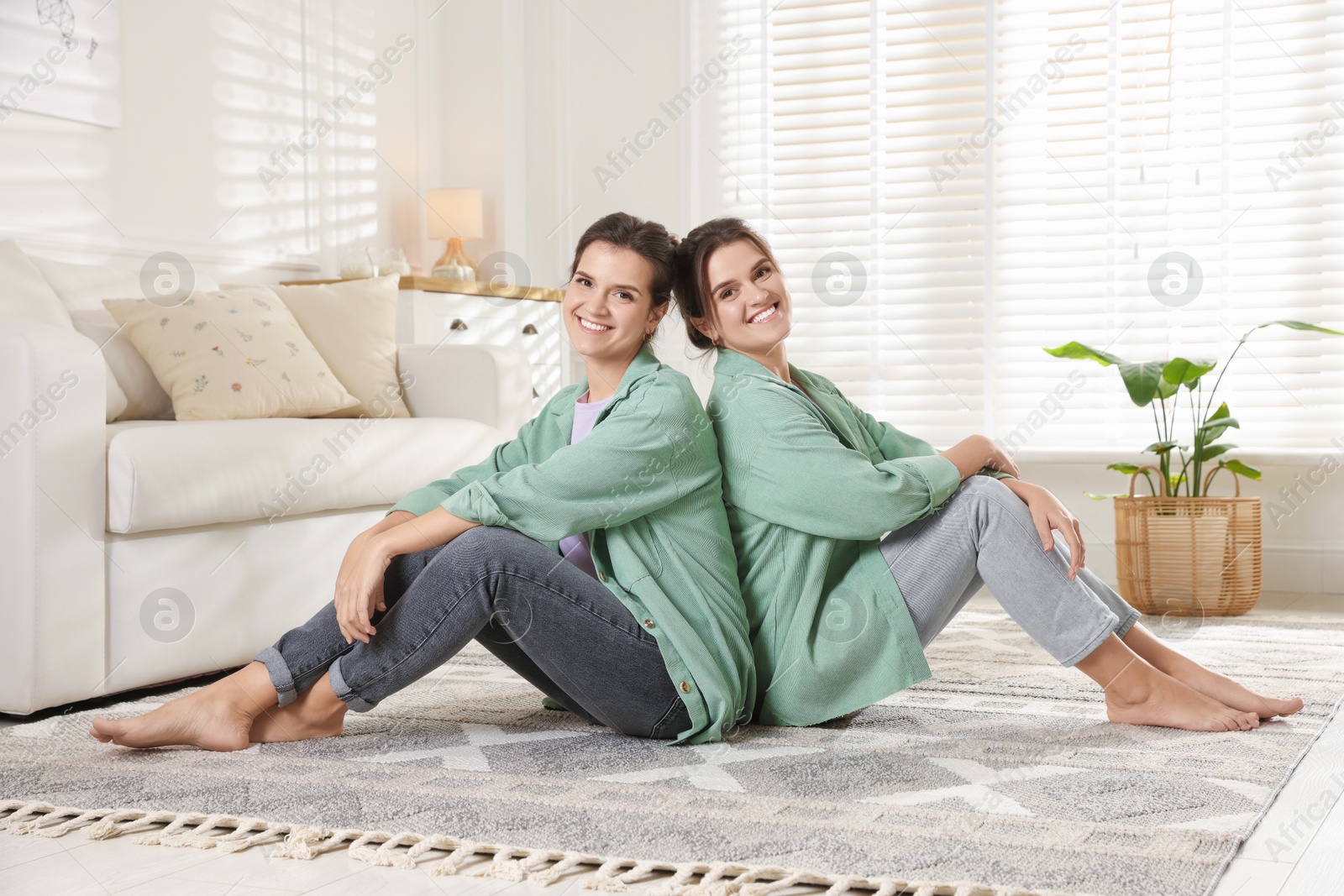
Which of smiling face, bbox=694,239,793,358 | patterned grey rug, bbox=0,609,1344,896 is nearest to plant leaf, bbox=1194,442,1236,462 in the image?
patterned grey rug, bbox=0,609,1344,896

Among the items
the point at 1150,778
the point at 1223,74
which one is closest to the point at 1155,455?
the point at 1223,74

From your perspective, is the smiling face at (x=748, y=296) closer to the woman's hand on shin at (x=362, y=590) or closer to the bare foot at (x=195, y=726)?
the woman's hand on shin at (x=362, y=590)

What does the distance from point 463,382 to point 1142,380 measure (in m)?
1.71

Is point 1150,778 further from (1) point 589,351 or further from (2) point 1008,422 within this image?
(2) point 1008,422

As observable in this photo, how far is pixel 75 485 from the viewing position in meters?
1.89

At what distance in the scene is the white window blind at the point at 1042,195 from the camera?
11.4 ft

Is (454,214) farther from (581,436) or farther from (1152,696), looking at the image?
(1152,696)

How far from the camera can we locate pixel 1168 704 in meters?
1.66

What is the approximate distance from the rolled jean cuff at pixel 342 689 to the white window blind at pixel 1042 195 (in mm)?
2648

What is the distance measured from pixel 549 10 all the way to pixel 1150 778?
3662 mm

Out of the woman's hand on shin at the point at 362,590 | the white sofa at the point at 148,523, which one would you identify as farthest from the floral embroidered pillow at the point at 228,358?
the woman's hand on shin at the point at 362,590

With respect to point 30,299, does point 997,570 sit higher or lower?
lower

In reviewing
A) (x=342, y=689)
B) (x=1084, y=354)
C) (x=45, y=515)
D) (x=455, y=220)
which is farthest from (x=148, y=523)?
(x=1084, y=354)

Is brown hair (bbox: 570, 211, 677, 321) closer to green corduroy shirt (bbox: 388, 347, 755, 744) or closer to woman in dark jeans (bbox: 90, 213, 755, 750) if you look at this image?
woman in dark jeans (bbox: 90, 213, 755, 750)
